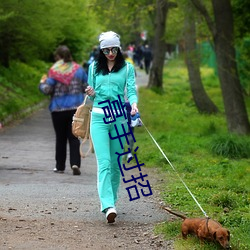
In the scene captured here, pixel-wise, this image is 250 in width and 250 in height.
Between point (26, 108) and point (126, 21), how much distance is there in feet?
28.9

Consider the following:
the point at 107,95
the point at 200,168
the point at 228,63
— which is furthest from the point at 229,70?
the point at 107,95

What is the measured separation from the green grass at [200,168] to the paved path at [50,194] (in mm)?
401

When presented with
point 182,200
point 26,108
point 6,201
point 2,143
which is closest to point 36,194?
point 6,201

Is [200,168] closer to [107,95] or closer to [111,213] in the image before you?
[107,95]

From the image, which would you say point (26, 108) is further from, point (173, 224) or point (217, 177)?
point (173, 224)

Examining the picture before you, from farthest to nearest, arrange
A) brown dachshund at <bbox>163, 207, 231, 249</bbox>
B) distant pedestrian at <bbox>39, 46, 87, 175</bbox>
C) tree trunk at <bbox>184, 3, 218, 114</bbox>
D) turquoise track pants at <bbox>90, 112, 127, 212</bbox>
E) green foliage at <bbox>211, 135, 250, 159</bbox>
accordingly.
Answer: tree trunk at <bbox>184, 3, 218, 114</bbox>
green foliage at <bbox>211, 135, 250, 159</bbox>
distant pedestrian at <bbox>39, 46, 87, 175</bbox>
turquoise track pants at <bbox>90, 112, 127, 212</bbox>
brown dachshund at <bbox>163, 207, 231, 249</bbox>

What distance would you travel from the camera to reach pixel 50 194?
9055mm

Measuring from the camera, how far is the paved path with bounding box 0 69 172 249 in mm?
7762

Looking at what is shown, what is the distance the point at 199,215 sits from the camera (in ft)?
25.2

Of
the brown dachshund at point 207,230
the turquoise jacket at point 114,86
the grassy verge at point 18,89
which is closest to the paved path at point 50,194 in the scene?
the brown dachshund at point 207,230

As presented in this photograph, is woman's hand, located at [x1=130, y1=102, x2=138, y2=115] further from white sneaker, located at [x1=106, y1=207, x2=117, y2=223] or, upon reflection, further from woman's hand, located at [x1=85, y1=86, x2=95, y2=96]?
white sneaker, located at [x1=106, y1=207, x2=117, y2=223]

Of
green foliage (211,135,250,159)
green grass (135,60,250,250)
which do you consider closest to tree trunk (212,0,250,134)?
green grass (135,60,250,250)

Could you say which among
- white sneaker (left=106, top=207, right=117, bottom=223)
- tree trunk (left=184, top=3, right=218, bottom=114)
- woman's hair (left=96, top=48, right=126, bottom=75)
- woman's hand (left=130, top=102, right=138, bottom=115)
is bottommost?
tree trunk (left=184, top=3, right=218, bottom=114)

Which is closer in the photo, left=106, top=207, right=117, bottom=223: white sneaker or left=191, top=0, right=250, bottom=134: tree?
left=106, top=207, right=117, bottom=223: white sneaker
